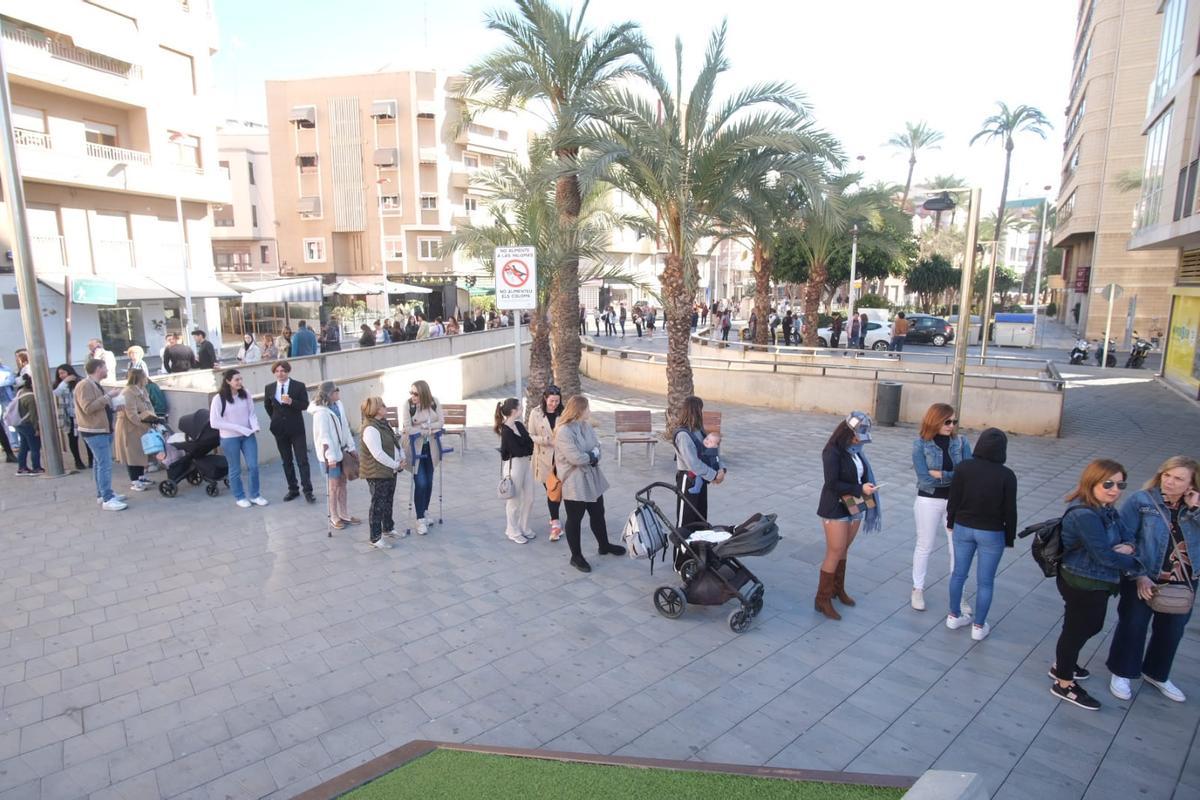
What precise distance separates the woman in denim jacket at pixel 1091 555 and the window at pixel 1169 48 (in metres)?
17.7

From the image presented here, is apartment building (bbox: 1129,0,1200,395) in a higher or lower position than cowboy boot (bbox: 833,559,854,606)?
higher

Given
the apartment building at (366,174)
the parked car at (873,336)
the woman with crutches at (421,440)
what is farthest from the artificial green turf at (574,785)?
the apartment building at (366,174)

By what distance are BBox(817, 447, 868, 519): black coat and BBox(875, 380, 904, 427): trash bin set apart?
30.3ft

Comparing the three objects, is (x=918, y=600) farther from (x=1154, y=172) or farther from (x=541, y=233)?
(x=1154, y=172)

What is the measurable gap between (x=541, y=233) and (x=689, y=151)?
13.9 feet

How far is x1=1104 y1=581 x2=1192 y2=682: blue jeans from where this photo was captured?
4.61m

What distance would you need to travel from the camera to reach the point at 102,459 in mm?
8602

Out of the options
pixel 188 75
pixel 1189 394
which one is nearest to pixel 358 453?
pixel 1189 394

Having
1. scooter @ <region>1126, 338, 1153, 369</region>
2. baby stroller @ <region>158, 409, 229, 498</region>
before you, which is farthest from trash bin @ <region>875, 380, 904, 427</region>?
scooter @ <region>1126, 338, 1153, 369</region>

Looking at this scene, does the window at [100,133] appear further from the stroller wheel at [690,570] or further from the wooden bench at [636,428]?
the stroller wheel at [690,570]

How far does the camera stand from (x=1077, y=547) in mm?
4465

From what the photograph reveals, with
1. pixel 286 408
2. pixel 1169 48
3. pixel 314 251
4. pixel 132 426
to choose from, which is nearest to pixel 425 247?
pixel 314 251

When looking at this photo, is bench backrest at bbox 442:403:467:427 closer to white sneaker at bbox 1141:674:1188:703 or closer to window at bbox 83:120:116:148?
white sneaker at bbox 1141:674:1188:703

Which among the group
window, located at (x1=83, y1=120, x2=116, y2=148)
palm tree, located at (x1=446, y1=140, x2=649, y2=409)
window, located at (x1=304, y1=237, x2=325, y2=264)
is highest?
window, located at (x1=83, y1=120, x2=116, y2=148)
